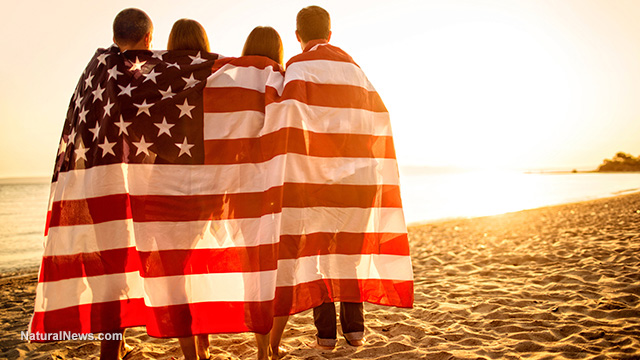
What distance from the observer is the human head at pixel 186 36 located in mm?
2555

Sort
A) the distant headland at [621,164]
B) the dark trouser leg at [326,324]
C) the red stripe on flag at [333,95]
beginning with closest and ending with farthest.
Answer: the red stripe on flag at [333,95]
the dark trouser leg at [326,324]
the distant headland at [621,164]

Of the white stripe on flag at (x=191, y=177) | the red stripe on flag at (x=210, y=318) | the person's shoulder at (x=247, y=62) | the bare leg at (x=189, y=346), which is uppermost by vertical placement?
the person's shoulder at (x=247, y=62)

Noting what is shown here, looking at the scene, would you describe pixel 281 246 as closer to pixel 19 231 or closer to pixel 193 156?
pixel 193 156

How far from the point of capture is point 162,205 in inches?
91.0

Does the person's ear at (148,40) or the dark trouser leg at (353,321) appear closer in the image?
the person's ear at (148,40)

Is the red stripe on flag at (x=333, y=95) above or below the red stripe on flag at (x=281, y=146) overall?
above

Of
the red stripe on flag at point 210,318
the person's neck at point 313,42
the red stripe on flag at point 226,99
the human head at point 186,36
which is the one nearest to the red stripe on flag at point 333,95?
the red stripe on flag at point 226,99

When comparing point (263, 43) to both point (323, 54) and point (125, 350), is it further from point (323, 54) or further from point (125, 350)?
point (125, 350)

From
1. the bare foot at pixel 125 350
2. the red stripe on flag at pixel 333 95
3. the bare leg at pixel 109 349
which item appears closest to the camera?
the bare leg at pixel 109 349

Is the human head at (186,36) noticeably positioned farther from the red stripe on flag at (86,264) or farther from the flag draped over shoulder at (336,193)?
the red stripe on flag at (86,264)

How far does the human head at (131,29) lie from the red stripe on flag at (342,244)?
1.62 meters

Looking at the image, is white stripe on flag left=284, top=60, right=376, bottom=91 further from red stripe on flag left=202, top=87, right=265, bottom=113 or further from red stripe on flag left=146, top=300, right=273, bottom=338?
red stripe on flag left=146, top=300, right=273, bottom=338

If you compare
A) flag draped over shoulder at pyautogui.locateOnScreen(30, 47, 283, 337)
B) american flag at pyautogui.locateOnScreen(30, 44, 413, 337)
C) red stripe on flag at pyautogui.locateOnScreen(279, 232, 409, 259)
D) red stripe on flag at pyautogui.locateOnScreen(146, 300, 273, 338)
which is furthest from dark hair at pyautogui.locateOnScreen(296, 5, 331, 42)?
red stripe on flag at pyautogui.locateOnScreen(146, 300, 273, 338)

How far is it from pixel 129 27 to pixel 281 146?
1.30 meters
